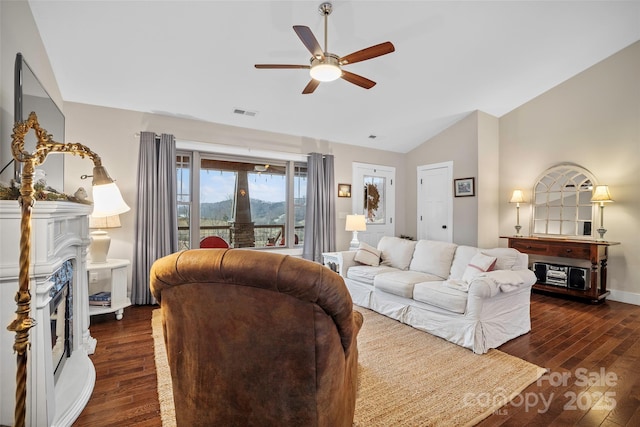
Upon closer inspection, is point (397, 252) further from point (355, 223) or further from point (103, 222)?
point (103, 222)

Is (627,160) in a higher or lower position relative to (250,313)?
higher

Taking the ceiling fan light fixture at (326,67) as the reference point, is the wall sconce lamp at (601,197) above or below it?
below

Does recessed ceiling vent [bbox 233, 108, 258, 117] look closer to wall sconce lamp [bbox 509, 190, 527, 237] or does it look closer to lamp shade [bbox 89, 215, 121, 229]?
lamp shade [bbox 89, 215, 121, 229]

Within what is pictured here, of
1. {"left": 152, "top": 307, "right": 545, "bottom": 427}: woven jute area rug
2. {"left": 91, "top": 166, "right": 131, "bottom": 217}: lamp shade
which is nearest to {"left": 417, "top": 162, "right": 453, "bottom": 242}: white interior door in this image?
{"left": 152, "top": 307, "right": 545, "bottom": 427}: woven jute area rug

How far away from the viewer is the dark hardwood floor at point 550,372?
1.84 metres

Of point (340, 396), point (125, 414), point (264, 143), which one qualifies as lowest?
point (125, 414)

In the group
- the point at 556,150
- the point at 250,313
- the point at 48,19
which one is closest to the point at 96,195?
the point at 48,19

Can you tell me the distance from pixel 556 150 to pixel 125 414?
6005 mm

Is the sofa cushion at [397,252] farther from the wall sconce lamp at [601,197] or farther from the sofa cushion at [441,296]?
the wall sconce lamp at [601,197]

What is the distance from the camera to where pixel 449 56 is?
3678 mm

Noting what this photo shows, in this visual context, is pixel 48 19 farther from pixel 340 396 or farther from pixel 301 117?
pixel 340 396

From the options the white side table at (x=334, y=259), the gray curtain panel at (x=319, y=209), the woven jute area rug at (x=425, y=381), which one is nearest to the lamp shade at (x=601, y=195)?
the woven jute area rug at (x=425, y=381)

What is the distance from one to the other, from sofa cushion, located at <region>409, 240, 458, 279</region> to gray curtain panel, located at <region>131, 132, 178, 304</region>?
3.18m

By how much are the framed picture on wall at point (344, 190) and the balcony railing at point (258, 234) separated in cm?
97
